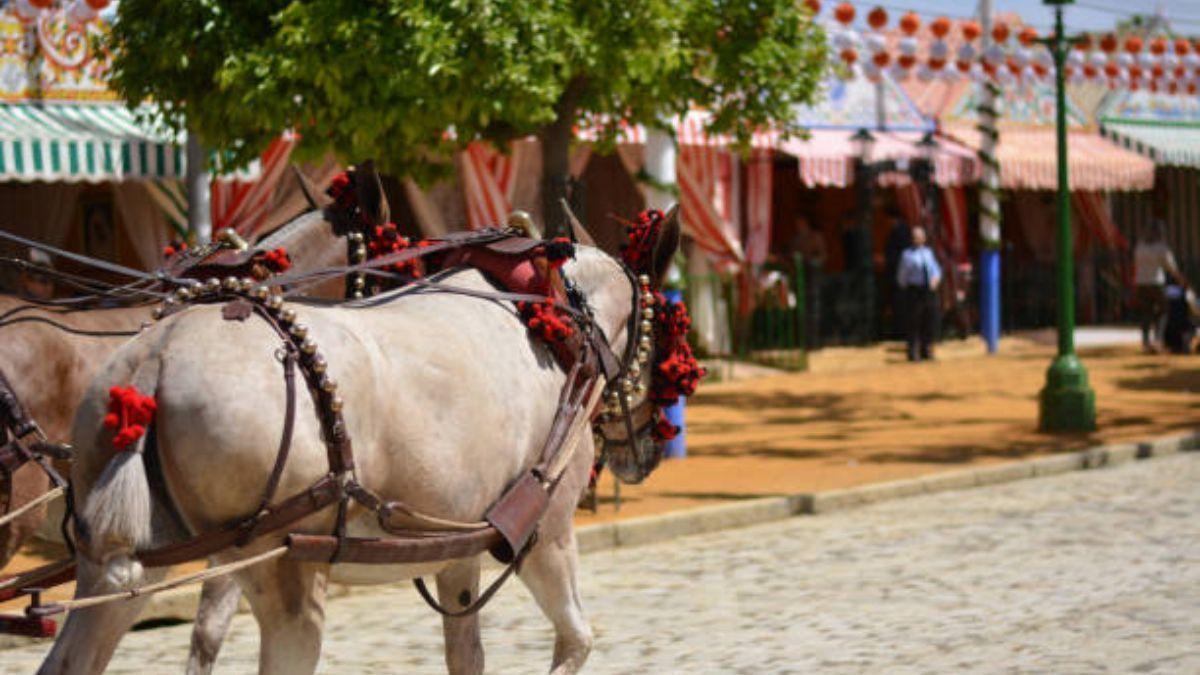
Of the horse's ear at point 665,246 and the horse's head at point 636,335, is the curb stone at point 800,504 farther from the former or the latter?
the horse's ear at point 665,246

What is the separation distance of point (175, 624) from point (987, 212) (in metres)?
19.6

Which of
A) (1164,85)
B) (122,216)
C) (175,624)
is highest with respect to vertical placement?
(1164,85)

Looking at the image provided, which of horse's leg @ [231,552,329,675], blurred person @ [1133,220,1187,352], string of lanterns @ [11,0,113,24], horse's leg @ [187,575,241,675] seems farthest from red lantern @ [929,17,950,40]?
horse's leg @ [231,552,329,675]

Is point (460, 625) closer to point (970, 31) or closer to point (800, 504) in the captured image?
point (800, 504)

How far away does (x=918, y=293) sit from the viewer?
24.9 metres

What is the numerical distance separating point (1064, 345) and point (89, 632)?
13130 millimetres

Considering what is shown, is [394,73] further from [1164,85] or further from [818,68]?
[1164,85]

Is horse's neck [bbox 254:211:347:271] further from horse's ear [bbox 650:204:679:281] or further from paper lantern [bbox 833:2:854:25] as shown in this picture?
paper lantern [bbox 833:2:854:25]

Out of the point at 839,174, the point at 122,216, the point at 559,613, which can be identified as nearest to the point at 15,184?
the point at 122,216

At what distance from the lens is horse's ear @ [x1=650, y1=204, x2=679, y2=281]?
641 cm

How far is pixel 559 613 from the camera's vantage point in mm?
5637

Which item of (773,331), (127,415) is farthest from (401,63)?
(773,331)

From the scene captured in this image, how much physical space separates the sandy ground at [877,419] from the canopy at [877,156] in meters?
2.44

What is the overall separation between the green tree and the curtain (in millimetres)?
5766
